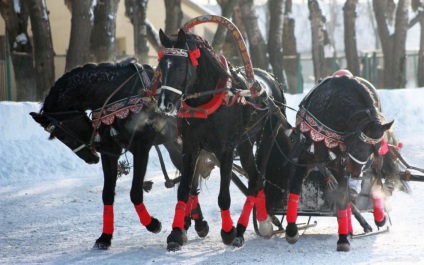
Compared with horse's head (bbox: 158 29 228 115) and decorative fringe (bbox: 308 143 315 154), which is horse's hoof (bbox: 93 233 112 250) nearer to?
horse's head (bbox: 158 29 228 115)

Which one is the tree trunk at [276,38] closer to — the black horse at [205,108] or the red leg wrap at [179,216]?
the black horse at [205,108]

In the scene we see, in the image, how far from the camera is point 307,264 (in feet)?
27.4

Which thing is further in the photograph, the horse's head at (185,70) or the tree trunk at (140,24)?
the tree trunk at (140,24)

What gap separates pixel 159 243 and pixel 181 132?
1247mm

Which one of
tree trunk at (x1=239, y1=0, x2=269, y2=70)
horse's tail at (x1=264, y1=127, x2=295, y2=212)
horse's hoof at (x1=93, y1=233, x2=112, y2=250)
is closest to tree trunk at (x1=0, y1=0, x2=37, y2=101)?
tree trunk at (x1=239, y1=0, x2=269, y2=70)

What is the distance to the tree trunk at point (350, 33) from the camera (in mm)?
29578

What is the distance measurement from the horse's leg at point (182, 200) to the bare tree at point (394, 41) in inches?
820

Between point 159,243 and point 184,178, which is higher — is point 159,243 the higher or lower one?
the lower one

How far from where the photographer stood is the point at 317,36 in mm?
28906

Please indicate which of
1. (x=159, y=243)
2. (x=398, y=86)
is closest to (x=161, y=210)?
(x=159, y=243)

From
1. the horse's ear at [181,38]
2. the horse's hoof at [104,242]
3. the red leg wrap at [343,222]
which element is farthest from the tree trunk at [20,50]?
the red leg wrap at [343,222]

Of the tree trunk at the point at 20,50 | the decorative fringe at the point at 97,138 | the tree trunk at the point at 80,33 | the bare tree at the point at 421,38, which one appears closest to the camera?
the decorative fringe at the point at 97,138

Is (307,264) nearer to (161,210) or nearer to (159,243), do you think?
(159,243)

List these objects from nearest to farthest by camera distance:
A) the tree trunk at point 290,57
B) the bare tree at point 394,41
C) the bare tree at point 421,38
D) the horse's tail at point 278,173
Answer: the horse's tail at point 278,173, the bare tree at point 394,41, the tree trunk at point 290,57, the bare tree at point 421,38
